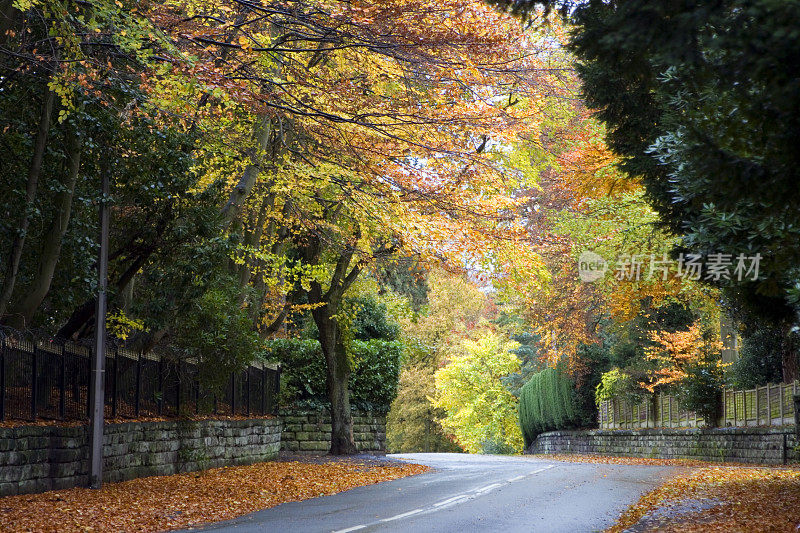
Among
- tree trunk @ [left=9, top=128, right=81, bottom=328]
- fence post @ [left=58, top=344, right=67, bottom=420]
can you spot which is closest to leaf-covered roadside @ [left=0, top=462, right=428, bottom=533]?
fence post @ [left=58, top=344, right=67, bottom=420]

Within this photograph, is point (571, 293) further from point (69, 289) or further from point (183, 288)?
point (69, 289)

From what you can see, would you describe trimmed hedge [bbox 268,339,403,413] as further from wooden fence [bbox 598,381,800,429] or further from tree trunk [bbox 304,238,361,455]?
wooden fence [bbox 598,381,800,429]

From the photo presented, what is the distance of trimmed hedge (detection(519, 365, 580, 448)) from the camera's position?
39.9m

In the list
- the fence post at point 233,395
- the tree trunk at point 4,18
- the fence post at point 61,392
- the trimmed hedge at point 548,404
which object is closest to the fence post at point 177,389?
the fence post at point 233,395

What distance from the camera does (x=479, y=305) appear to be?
56.0 metres

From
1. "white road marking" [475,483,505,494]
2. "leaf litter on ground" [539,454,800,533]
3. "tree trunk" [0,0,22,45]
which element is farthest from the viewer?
"white road marking" [475,483,505,494]

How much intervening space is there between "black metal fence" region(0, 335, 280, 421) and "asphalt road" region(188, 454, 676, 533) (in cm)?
421

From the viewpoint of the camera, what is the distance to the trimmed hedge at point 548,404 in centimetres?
3988

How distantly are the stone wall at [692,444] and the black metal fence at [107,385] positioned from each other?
11967 mm

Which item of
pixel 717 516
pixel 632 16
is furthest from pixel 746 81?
pixel 717 516

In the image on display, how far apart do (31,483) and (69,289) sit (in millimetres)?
2891

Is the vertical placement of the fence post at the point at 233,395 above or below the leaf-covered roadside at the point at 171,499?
above

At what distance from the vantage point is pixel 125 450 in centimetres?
1525

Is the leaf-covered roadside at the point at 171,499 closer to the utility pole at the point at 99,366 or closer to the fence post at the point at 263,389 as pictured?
the utility pole at the point at 99,366
